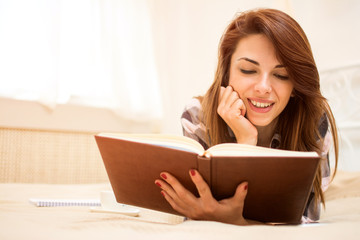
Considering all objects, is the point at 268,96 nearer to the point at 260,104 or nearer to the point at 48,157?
the point at 260,104

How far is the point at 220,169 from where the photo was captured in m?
0.71

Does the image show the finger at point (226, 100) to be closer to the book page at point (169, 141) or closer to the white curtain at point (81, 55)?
the book page at point (169, 141)

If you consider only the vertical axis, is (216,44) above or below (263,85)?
above

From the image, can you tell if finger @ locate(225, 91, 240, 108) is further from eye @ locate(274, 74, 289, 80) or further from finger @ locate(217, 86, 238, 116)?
eye @ locate(274, 74, 289, 80)

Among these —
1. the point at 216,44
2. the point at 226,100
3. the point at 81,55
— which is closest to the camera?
the point at 226,100

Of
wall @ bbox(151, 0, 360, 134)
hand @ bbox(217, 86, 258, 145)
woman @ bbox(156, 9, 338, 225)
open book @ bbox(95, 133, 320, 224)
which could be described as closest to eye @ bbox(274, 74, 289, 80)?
woman @ bbox(156, 9, 338, 225)

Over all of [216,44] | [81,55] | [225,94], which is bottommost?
[225,94]

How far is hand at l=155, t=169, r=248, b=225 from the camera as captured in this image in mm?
756

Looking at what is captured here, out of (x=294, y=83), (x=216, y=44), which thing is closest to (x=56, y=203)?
(x=294, y=83)

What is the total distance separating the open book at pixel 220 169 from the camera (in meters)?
0.68

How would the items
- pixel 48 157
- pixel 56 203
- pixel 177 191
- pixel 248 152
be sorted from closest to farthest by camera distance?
pixel 248 152
pixel 177 191
pixel 56 203
pixel 48 157

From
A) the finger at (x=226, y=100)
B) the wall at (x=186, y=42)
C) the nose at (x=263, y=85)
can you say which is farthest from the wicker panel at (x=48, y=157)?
the nose at (x=263, y=85)

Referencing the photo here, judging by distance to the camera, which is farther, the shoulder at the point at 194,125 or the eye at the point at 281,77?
the shoulder at the point at 194,125

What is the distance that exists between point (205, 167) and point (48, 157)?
1.71m
